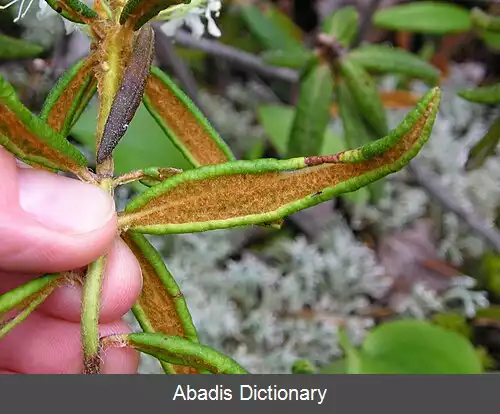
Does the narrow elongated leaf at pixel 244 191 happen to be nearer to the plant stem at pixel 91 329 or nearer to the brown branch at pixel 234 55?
the plant stem at pixel 91 329

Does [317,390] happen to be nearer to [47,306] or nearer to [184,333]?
[184,333]

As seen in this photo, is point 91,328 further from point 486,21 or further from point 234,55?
point 234,55

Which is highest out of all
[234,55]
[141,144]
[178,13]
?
[234,55]

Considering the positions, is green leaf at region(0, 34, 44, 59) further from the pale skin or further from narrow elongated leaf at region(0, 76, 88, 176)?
narrow elongated leaf at region(0, 76, 88, 176)

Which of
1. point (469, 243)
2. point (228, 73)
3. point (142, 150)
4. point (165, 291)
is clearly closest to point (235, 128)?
point (228, 73)

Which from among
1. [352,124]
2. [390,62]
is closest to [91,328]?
[352,124]
